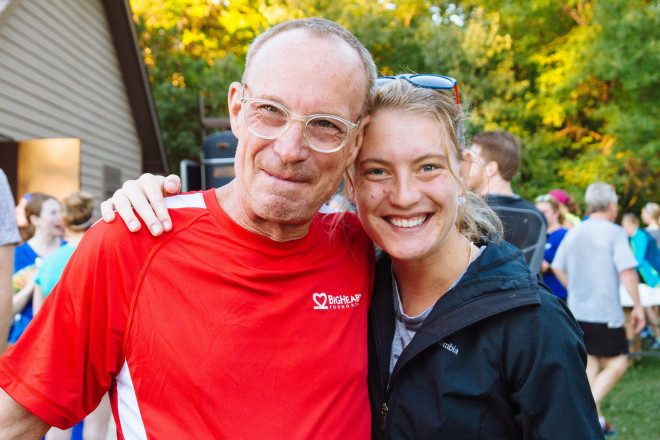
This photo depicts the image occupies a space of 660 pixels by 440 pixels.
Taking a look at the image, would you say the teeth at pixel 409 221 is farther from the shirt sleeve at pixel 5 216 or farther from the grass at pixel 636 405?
the grass at pixel 636 405

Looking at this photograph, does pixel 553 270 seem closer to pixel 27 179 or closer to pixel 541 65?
pixel 27 179

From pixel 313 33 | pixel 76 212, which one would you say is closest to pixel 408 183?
pixel 313 33

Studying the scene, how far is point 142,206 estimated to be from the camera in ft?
6.02

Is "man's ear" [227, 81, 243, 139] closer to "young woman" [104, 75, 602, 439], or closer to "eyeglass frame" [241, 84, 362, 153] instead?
"eyeglass frame" [241, 84, 362, 153]

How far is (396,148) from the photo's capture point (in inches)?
79.8

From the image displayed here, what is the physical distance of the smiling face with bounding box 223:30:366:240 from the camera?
6.01 ft

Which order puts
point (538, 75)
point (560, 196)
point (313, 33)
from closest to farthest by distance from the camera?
1. point (313, 33)
2. point (560, 196)
3. point (538, 75)

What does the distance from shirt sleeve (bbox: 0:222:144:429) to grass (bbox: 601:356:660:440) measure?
228 inches

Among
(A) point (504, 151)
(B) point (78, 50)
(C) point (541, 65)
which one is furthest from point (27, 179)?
(C) point (541, 65)

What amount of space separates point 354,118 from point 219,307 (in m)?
0.76

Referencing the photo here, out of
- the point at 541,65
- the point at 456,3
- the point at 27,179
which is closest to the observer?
the point at 27,179

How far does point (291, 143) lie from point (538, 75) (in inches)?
807

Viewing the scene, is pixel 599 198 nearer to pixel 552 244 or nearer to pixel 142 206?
pixel 552 244

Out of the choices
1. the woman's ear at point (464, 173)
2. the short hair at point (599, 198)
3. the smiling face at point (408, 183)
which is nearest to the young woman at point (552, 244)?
the short hair at point (599, 198)
